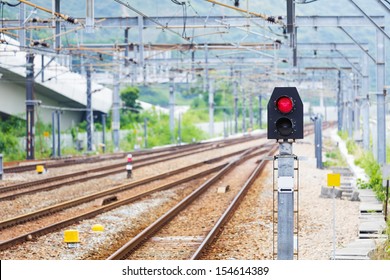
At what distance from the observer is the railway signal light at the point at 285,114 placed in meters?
8.95

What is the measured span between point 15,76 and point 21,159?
13.3ft

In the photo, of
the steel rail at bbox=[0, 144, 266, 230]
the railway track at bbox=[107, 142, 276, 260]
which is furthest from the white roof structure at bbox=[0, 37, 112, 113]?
the railway track at bbox=[107, 142, 276, 260]

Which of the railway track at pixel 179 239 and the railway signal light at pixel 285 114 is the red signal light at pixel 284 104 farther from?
the railway track at pixel 179 239

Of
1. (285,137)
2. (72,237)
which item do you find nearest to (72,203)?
(72,237)

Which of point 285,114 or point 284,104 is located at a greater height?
point 284,104

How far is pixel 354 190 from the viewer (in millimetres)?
21062

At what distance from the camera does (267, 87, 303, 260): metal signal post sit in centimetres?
897

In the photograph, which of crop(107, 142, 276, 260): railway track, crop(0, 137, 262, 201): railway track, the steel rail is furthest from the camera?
crop(0, 137, 262, 201): railway track

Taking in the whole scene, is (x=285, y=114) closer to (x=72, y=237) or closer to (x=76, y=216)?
(x=72, y=237)

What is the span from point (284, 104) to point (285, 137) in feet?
1.13

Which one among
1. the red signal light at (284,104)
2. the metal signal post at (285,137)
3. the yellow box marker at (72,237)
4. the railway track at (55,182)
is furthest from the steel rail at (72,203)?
the red signal light at (284,104)

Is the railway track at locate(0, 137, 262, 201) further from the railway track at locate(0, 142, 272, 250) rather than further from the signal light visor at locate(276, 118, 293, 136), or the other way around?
the signal light visor at locate(276, 118, 293, 136)

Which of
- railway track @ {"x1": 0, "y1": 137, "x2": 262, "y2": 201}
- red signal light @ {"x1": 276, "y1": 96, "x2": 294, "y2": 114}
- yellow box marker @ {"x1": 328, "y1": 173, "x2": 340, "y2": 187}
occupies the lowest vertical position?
railway track @ {"x1": 0, "y1": 137, "x2": 262, "y2": 201}

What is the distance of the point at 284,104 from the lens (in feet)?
29.5
